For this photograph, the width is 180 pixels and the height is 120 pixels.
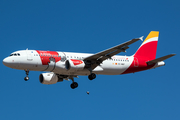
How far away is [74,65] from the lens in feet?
127

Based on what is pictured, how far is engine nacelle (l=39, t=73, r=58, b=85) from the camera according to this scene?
43531 millimetres

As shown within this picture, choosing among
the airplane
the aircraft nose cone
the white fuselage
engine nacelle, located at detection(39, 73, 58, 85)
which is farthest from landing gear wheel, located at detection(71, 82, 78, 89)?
the aircraft nose cone

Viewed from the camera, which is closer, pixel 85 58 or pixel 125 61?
pixel 85 58

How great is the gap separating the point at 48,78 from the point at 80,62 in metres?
6.86

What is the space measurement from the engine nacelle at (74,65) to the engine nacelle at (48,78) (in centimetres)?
581

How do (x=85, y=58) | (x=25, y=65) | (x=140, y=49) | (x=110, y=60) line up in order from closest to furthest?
(x=25, y=65) → (x=85, y=58) → (x=110, y=60) → (x=140, y=49)

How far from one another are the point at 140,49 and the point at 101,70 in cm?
881

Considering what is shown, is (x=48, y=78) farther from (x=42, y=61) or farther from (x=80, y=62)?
(x=80, y=62)

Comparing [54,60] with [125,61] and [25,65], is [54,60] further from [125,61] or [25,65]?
[125,61]

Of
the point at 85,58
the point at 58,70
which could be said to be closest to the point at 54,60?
the point at 58,70

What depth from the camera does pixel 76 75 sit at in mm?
43000

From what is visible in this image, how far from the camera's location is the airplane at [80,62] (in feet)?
124

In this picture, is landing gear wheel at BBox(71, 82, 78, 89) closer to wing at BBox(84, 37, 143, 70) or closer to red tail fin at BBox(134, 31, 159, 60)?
wing at BBox(84, 37, 143, 70)

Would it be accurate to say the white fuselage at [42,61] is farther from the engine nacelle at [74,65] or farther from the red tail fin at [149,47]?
the red tail fin at [149,47]
